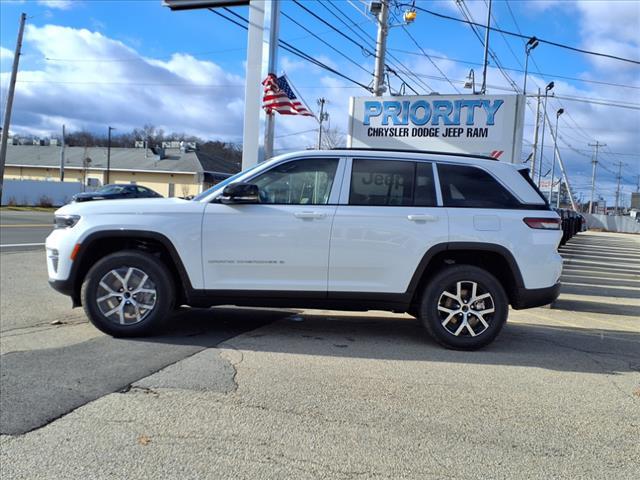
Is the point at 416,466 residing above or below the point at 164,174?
below

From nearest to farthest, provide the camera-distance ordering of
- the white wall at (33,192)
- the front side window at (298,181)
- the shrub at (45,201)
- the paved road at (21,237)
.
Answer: the front side window at (298,181) < the paved road at (21,237) < the shrub at (45,201) < the white wall at (33,192)

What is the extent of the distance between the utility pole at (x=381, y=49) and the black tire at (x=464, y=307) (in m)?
13.4

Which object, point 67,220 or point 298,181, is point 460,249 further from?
point 67,220

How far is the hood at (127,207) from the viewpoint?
5502 millimetres

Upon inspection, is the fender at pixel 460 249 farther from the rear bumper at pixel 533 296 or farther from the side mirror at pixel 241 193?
the side mirror at pixel 241 193

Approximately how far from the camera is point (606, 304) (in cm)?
896

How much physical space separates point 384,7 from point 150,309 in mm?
15293

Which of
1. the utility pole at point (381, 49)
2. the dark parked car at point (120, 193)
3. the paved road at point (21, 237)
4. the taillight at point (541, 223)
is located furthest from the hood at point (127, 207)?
the dark parked car at point (120, 193)

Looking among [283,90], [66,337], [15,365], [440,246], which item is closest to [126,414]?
[15,365]

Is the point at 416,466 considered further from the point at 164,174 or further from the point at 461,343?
the point at 164,174

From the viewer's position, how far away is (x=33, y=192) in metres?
42.0

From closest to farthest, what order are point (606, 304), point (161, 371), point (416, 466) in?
point (416, 466), point (161, 371), point (606, 304)

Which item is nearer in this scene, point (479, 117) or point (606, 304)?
point (606, 304)

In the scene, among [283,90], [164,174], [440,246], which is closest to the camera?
[440,246]
